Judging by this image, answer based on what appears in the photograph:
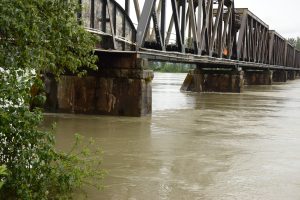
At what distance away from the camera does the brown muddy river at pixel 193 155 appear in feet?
18.7

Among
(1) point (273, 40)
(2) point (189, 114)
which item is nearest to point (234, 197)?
(2) point (189, 114)

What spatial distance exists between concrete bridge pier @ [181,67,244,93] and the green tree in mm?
26110

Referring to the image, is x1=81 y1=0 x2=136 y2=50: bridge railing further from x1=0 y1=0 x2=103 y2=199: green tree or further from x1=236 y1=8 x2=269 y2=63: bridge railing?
x1=236 y1=8 x2=269 y2=63: bridge railing

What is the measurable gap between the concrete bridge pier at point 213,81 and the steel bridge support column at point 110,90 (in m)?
17.4

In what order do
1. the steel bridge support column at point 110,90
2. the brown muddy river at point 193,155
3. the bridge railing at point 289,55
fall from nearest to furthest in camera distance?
the brown muddy river at point 193,155 → the steel bridge support column at point 110,90 → the bridge railing at point 289,55

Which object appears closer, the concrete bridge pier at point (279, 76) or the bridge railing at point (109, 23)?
the bridge railing at point (109, 23)

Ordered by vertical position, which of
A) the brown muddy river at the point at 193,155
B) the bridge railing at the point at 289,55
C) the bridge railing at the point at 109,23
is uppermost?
the bridge railing at the point at 289,55

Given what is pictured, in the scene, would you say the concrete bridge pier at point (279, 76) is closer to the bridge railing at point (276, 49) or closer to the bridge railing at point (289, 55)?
the bridge railing at point (276, 49)

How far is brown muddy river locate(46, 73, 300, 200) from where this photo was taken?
5.70 m

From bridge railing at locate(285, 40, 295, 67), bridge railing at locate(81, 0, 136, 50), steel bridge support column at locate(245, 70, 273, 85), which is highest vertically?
bridge railing at locate(285, 40, 295, 67)

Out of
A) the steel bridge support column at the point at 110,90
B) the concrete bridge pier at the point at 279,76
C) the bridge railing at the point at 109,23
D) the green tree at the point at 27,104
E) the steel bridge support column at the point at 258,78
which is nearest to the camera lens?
the green tree at the point at 27,104

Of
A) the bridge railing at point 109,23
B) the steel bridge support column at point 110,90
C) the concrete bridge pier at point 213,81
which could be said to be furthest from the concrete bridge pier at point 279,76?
the steel bridge support column at point 110,90

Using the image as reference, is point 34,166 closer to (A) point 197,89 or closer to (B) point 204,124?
(B) point 204,124

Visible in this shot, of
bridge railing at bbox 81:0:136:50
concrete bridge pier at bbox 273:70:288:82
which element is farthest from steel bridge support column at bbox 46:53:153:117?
concrete bridge pier at bbox 273:70:288:82
